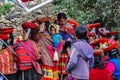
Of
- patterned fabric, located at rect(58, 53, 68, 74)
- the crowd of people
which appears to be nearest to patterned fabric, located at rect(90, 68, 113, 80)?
the crowd of people

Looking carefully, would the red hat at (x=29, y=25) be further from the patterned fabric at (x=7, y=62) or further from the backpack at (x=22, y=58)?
the patterned fabric at (x=7, y=62)

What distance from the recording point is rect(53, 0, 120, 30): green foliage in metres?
10.7

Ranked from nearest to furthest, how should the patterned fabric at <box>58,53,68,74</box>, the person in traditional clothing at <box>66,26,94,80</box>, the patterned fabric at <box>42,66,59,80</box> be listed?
the person in traditional clothing at <box>66,26,94,80</box> < the patterned fabric at <box>42,66,59,80</box> < the patterned fabric at <box>58,53,68,74</box>

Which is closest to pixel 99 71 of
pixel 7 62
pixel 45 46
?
pixel 45 46

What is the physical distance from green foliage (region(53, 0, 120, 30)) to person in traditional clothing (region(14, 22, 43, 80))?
3.86m

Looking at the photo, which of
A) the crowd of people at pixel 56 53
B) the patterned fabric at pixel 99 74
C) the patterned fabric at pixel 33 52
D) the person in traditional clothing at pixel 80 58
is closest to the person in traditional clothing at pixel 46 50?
the crowd of people at pixel 56 53

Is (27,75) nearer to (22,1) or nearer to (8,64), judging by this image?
(8,64)

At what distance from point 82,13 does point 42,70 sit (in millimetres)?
4753

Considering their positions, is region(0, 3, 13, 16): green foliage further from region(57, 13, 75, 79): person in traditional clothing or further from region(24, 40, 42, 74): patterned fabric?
region(24, 40, 42, 74): patterned fabric

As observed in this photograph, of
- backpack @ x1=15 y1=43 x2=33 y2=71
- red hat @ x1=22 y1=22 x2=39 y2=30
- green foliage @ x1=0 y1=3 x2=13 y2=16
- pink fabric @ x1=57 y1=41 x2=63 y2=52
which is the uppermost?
green foliage @ x1=0 y1=3 x2=13 y2=16

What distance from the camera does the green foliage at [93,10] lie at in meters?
10.7

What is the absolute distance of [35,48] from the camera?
7270mm

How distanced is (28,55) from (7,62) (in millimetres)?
429

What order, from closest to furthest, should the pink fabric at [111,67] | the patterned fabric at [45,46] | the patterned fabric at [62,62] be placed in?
the pink fabric at [111,67]
the patterned fabric at [45,46]
the patterned fabric at [62,62]
